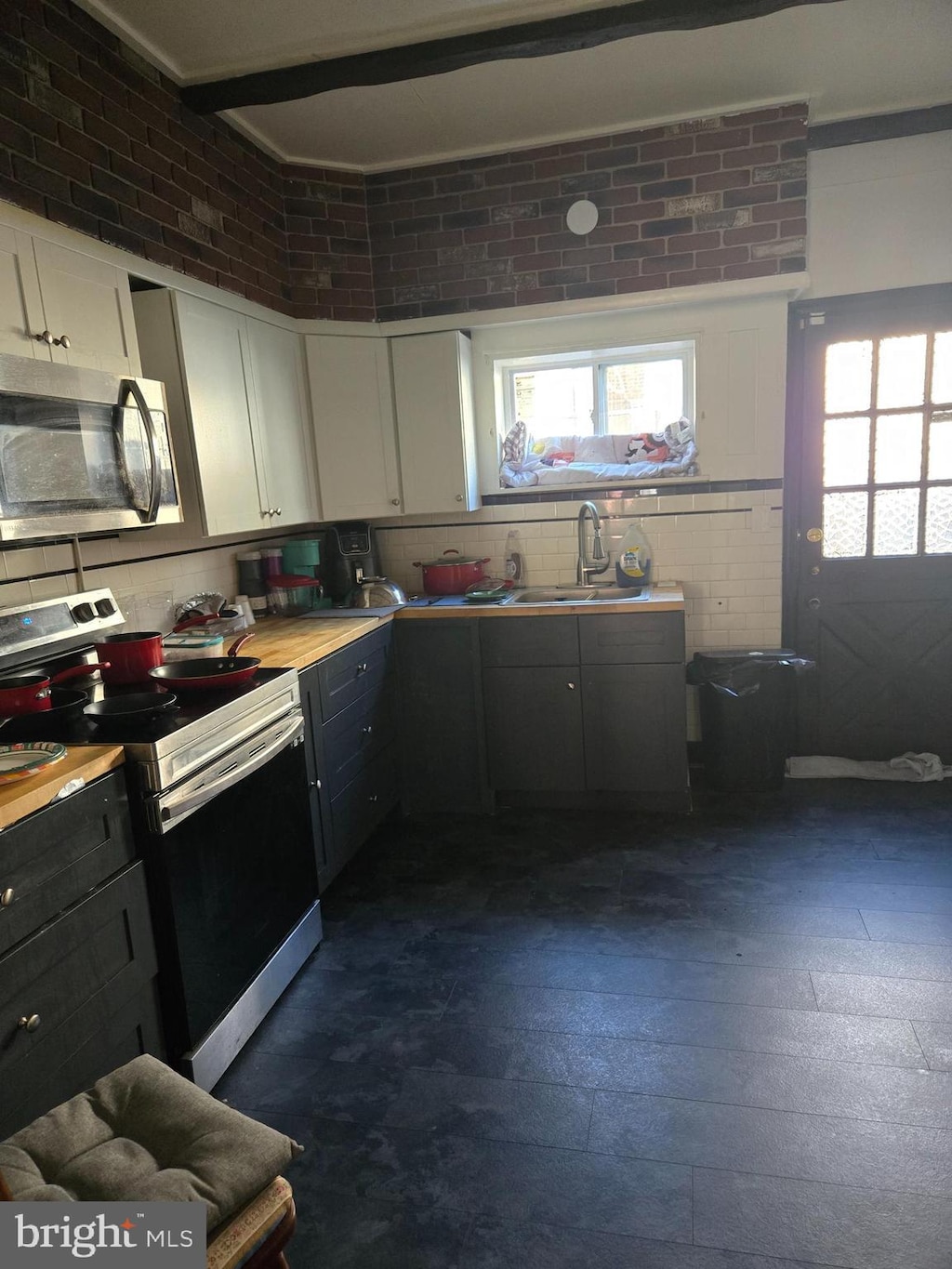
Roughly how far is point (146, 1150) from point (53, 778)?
0.69 metres

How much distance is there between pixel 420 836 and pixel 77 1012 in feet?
6.06

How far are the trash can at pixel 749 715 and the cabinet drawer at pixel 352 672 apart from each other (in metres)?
1.42

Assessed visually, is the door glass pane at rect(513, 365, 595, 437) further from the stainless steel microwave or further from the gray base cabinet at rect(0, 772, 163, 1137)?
the gray base cabinet at rect(0, 772, 163, 1137)

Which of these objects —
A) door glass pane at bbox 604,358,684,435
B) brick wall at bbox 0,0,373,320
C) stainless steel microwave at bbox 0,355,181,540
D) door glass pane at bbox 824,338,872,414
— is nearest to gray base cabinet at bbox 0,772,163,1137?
stainless steel microwave at bbox 0,355,181,540

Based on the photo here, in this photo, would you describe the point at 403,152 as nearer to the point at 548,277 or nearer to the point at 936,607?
the point at 548,277

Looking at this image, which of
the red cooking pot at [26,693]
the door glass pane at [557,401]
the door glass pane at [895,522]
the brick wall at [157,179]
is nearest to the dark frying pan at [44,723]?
the red cooking pot at [26,693]

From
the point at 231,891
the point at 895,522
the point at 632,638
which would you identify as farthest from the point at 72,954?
the point at 895,522

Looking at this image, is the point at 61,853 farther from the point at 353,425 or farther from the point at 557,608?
the point at 353,425

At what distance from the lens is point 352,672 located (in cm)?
298

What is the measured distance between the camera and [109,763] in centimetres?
166

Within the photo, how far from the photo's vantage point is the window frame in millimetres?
3621

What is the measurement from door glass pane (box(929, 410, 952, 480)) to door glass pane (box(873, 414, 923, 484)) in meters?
0.04

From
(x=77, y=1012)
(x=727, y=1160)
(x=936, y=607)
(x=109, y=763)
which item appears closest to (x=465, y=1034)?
(x=727, y=1160)

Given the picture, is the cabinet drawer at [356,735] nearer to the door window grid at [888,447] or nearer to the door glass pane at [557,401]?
the door glass pane at [557,401]
